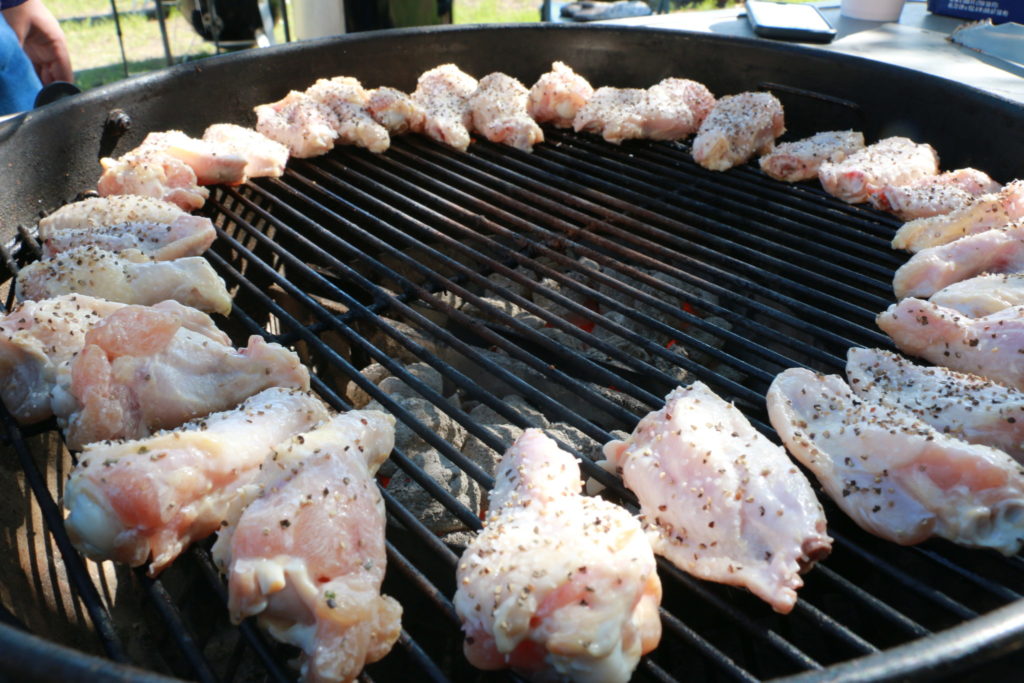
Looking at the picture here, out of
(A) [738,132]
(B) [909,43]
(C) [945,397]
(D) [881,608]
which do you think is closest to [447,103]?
(A) [738,132]

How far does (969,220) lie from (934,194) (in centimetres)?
31

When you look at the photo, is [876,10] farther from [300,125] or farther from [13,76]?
[13,76]

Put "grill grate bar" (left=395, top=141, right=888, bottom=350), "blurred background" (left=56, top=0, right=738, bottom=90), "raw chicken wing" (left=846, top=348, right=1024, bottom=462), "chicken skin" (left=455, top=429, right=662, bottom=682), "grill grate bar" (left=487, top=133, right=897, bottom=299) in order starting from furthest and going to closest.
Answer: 1. "blurred background" (left=56, top=0, right=738, bottom=90)
2. "grill grate bar" (left=487, top=133, right=897, bottom=299)
3. "grill grate bar" (left=395, top=141, right=888, bottom=350)
4. "raw chicken wing" (left=846, top=348, right=1024, bottom=462)
5. "chicken skin" (left=455, top=429, right=662, bottom=682)

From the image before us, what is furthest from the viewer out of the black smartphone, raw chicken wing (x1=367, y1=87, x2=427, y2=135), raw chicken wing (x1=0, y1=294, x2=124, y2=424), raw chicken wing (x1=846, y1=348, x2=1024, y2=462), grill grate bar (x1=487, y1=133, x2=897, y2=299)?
the black smartphone

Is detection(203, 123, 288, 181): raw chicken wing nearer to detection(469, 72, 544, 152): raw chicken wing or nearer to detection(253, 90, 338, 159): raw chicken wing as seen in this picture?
detection(253, 90, 338, 159): raw chicken wing

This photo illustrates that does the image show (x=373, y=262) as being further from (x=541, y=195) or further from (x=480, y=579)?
(x=480, y=579)

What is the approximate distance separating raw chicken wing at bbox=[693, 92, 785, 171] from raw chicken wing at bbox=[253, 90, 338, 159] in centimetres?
195

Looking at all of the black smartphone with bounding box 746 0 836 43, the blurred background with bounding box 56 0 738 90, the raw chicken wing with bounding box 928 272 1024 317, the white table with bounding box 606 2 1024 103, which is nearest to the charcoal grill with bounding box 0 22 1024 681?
the raw chicken wing with bounding box 928 272 1024 317

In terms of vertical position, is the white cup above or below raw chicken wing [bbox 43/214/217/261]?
above

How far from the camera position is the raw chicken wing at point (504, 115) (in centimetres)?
408

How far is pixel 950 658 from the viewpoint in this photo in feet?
3.56

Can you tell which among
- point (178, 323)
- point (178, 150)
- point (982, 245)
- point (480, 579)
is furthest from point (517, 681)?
point (178, 150)

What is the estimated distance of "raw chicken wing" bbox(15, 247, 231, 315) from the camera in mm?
2572

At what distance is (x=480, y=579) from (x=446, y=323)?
93.5 inches
